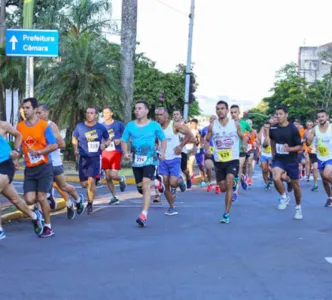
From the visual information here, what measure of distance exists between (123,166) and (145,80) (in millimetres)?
17289

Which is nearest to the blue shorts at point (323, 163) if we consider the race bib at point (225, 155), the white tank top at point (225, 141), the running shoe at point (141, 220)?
the white tank top at point (225, 141)

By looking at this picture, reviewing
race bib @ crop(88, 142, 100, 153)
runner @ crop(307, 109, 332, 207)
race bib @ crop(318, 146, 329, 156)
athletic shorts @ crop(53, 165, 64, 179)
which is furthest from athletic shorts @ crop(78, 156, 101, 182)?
race bib @ crop(318, 146, 329, 156)

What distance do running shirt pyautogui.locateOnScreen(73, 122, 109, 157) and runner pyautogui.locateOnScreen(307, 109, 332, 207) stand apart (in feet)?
13.0

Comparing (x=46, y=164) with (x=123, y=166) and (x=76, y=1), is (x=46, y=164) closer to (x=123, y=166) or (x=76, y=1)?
(x=123, y=166)

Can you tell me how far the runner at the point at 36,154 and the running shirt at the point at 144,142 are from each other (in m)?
1.60

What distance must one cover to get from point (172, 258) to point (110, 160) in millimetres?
5688

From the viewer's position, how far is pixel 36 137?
356 inches

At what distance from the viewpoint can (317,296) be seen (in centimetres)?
591

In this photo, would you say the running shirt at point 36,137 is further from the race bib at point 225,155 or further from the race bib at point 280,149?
the race bib at point 280,149

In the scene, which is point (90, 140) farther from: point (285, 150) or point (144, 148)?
point (285, 150)

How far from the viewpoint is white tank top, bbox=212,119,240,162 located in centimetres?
1105

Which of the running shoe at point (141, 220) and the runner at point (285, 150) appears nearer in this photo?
the running shoe at point (141, 220)

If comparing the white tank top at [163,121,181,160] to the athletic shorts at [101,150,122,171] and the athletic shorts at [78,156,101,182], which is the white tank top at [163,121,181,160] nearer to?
the athletic shorts at [101,150,122,171]

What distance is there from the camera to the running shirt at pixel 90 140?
38.5ft
